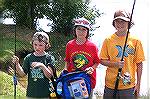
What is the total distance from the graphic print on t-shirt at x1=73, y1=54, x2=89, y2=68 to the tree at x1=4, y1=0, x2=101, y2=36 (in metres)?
1.14

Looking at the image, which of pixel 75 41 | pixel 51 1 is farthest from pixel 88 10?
pixel 75 41

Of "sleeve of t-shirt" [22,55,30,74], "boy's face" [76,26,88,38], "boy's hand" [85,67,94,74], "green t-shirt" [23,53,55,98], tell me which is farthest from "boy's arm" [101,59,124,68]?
"sleeve of t-shirt" [22,55,30,74]

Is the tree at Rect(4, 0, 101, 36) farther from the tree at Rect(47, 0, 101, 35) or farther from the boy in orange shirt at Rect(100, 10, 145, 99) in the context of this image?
the boy in orange shirt at Rect(100, 10, 145, 99)

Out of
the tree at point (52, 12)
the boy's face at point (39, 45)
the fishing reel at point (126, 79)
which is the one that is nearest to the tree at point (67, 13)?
the tree at point (52, 12)

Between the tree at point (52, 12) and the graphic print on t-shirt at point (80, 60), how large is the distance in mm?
1143

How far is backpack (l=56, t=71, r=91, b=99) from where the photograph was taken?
2.86 m

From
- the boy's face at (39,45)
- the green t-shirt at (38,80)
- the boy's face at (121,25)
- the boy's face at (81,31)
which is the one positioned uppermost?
the boy's face at (121,25)

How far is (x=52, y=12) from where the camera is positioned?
4.47m

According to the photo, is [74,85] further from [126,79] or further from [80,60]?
[126,79]

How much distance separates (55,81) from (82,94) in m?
0.24

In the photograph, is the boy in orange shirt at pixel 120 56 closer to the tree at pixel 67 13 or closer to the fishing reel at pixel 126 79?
the fishing reel at pixel 126 79

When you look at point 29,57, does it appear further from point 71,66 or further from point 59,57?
point 59,57

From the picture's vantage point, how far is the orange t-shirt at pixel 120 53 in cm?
288

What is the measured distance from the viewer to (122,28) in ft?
9.48
